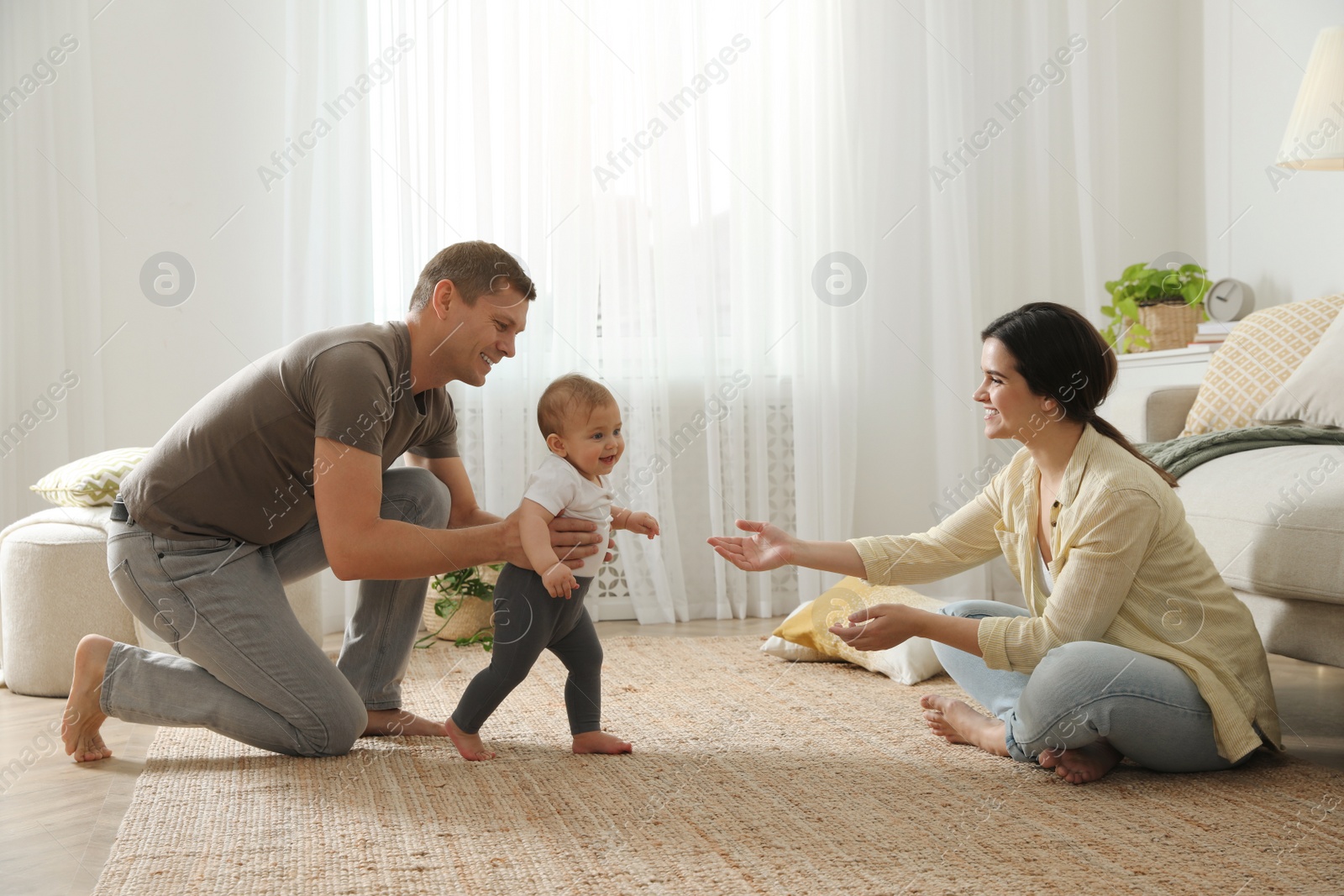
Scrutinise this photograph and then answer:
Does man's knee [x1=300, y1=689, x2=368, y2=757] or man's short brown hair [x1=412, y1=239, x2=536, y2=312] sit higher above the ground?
man's short brown hair [x1=412, y1=239, x2=536, y2=312]

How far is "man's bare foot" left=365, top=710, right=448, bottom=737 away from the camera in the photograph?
188cm

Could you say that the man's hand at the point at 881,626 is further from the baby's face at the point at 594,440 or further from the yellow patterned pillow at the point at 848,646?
the yellow patterned pillow at the point at 848,646

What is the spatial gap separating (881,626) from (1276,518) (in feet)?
2.68

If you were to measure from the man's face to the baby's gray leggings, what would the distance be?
0.35 m

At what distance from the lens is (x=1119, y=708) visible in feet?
4.93

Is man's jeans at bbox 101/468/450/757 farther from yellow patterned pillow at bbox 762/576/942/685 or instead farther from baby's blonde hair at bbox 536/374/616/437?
yellow patterned pillow at bbox 762/576/942/685

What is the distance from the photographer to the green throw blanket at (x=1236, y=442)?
6.97 ft

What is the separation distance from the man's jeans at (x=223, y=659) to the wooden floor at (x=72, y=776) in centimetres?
14

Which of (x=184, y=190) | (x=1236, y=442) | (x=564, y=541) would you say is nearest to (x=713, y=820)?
(x=564, y=541)

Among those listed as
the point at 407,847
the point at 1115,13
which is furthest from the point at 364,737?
the point at 1115,13

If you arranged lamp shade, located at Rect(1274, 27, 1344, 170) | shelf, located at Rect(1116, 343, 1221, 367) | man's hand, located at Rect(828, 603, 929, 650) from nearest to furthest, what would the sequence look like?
man's hand, located at Rect(828, 603, 929, 650) → lamp shade, located at Rect(1274, 27, 1344, 170) → shelf, located at Rect(1116, 343, 1221, 367)

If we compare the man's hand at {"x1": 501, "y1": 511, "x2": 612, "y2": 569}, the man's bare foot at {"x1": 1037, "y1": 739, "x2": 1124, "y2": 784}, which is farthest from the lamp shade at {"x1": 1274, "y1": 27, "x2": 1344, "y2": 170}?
the man's hand at {"x1": 501, "y1": 511, "x2": 612, "y2": 569}

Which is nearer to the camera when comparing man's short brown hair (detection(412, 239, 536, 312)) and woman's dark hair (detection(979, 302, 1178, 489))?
woman's dark hair (detection(979, 302, 1178, 489))

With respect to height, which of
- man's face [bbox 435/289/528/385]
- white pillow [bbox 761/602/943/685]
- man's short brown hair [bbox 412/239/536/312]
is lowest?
white pillow [bbox 761/602/943/685]
